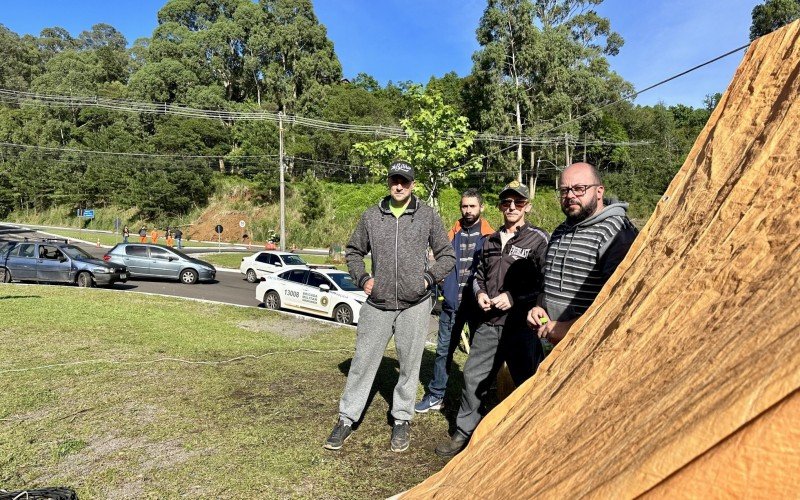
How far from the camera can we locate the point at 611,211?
2688 millimetres

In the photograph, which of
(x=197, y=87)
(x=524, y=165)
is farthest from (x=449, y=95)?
(x=197, y=87)

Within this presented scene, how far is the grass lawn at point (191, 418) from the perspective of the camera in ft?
9.28

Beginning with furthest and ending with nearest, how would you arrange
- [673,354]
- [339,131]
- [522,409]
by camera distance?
[339,131], [522,409], [673,354]

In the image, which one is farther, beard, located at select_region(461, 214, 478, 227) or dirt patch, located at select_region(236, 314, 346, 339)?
dirt patch, located at select_region(236, 314, 346, 339)

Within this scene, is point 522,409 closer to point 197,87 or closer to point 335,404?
point 335,404

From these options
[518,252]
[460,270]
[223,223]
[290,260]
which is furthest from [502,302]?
[223,223]

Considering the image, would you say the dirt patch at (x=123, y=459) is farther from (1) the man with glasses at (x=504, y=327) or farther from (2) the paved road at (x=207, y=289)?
(2) the paved road at (x=207, y=289)

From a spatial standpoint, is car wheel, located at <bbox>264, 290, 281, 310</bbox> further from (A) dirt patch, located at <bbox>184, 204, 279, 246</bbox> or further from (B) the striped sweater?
(A) dirt patch, located at <bbox>184, 204, 279, 246</bbox>

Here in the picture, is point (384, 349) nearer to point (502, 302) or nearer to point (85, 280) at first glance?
point (502, 302)

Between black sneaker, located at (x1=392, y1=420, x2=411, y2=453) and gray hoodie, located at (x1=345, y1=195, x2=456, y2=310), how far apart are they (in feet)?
2.65

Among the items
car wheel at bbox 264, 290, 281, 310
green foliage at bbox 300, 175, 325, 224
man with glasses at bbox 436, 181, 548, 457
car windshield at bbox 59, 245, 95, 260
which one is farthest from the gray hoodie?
green foliage at bbox 300, 175, 325, 224

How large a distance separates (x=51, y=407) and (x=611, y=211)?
442 centimetres

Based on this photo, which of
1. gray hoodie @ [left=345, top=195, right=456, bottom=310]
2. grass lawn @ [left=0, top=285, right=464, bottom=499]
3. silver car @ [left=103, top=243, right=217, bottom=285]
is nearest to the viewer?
grass lawn @ [left=0, top=285, right=464, bottom=499]

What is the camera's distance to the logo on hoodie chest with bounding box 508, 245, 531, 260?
3.44m
